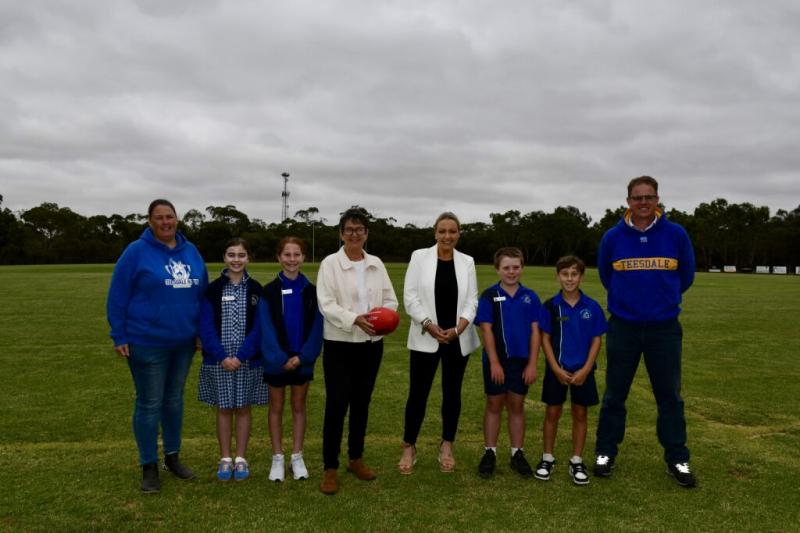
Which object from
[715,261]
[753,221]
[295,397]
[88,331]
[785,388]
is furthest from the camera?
[715,261]

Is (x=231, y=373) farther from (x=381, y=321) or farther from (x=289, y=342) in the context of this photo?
(x=381, y=321)

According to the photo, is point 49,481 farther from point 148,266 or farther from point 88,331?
point 88,331

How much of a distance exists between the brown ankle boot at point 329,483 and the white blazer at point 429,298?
1163 mm

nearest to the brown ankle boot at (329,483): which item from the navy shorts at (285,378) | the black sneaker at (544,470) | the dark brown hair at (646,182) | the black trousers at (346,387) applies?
the black trousers at (346,387)

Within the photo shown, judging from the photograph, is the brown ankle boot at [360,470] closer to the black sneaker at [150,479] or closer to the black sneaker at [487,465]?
the black sneaker at [487,465]

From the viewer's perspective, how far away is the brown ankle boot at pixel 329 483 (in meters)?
4.27

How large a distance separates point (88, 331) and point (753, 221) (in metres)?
102

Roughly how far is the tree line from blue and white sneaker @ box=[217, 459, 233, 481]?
7798 cm

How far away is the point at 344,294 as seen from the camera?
454cm

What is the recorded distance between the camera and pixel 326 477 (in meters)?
4.37

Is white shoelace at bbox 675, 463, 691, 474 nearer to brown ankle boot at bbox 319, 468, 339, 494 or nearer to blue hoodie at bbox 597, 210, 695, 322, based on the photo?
blue hoodie at bbox 597, 210, 695, 322

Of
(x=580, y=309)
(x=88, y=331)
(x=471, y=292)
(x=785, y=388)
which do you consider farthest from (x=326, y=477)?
(x=88, y=331)

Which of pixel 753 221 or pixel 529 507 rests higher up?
pixel 753 221

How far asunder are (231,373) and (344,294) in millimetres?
1114
